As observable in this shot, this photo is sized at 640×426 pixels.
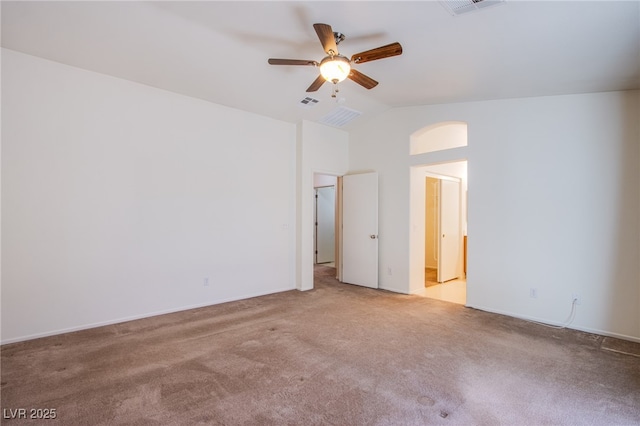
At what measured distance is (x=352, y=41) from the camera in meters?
2.98

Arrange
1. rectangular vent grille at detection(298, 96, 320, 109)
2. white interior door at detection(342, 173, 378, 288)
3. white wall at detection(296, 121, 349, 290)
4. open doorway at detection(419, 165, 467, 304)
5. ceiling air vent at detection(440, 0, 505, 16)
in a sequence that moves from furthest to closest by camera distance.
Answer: open doorway at detection(419, 165, 467, 304) < white interior door at detection(342, 173, 378, 288) < white wall at detection(296, 121, 349, 290) < rectangular vent grille at detection(298, 96, 320, 109) < ceiling air vent at detection(440, 0, 505, 16)

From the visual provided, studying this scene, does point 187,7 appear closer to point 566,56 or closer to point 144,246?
point 144,246

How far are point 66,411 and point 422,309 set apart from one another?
3800mm

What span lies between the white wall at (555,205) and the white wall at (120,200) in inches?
123

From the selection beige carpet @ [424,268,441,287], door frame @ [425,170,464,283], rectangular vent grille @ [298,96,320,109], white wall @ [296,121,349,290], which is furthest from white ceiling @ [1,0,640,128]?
beige carpet @ [424,268,441,287]

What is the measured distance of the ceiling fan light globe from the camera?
269 centimetres

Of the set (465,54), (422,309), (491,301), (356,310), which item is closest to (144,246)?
Result: (356,310)

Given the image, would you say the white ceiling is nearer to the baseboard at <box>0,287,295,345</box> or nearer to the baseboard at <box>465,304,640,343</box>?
the baseboard at <box>465,304,640,343</box>

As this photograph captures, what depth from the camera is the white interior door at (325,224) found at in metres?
8.15

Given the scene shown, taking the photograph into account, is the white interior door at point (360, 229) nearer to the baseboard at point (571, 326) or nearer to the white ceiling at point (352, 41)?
the baseboard at point (571, 326)

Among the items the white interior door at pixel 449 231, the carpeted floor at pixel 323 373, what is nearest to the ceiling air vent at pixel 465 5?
the carpeted floor at pixel 323 373

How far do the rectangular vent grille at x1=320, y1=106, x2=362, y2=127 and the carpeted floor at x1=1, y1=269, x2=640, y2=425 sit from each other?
3218 millimetres

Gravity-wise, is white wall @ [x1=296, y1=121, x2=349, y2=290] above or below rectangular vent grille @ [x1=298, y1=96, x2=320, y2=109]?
below

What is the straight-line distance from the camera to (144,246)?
3854 millimetres
